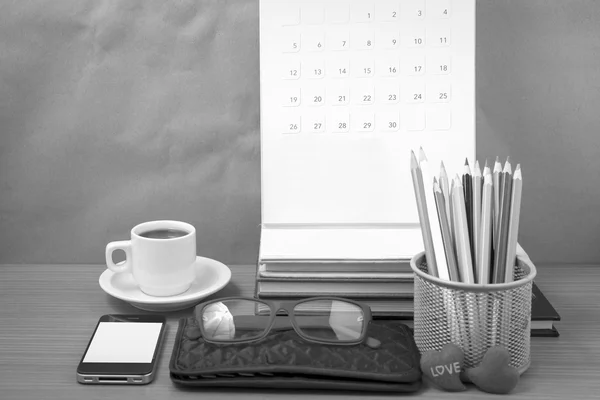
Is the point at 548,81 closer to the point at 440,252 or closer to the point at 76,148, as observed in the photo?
the point at 440,252

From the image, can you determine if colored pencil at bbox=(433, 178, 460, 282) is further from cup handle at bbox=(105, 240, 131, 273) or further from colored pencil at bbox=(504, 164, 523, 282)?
cup handle at bbox=(105, 240, 131, 273)

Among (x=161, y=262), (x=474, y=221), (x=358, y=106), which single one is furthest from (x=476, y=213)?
(x=161, y=262)

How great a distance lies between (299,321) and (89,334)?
228mm

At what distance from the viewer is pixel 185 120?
0.89m

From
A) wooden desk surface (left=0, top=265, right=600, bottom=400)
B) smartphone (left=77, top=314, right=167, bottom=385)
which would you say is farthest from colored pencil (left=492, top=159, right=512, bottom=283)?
smartphone (left=77, top=314, right=167, bottom=385)

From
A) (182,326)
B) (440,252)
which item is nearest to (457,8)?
(440,252)

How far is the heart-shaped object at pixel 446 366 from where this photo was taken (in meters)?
0.57

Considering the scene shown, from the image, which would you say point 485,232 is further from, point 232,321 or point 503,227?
point 232,321

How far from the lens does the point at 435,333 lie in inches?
23.8

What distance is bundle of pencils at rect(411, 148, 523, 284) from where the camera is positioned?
0.59 m

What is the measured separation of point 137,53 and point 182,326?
0.40 meters

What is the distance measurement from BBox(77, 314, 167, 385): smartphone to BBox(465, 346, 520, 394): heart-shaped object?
11.8 inches

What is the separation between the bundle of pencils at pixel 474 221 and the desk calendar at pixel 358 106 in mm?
170

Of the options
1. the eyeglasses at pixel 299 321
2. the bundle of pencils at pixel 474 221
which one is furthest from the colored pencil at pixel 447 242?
the eyeglasses at pixel 299 321
